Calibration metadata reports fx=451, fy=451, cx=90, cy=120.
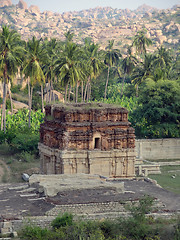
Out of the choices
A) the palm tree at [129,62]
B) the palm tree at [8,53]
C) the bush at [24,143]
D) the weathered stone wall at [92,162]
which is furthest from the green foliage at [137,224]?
the palm tree at [129,62]

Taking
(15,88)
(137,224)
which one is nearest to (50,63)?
(15,88)

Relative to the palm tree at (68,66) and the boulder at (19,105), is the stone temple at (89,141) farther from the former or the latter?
the boulder at (19,105)

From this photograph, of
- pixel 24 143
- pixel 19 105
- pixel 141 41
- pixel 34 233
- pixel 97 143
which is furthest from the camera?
pixel 141 41

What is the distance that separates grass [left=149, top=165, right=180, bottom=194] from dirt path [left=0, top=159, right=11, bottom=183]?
12.9m

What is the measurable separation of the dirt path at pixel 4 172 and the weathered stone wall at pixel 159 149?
1486cm

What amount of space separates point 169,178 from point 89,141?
38.9ft

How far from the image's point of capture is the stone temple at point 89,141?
3228 centimetres

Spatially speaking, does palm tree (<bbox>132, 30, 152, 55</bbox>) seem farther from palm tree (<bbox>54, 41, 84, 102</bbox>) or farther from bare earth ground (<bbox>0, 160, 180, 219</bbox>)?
bare earth ground (<bbox>0, 160, 180, 219</bbox>)

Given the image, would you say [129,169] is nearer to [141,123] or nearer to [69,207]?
[69,207]

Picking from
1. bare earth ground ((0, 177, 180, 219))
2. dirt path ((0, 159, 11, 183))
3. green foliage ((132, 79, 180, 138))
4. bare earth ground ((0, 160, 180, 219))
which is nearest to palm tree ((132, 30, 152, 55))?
green foliage ((132, 79, 180, 138))

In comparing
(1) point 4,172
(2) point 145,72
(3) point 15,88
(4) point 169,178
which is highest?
(2) point 145,72

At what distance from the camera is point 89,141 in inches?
1281

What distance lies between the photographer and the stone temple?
32281 millimetres

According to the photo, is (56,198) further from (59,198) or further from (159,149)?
(159,149)
